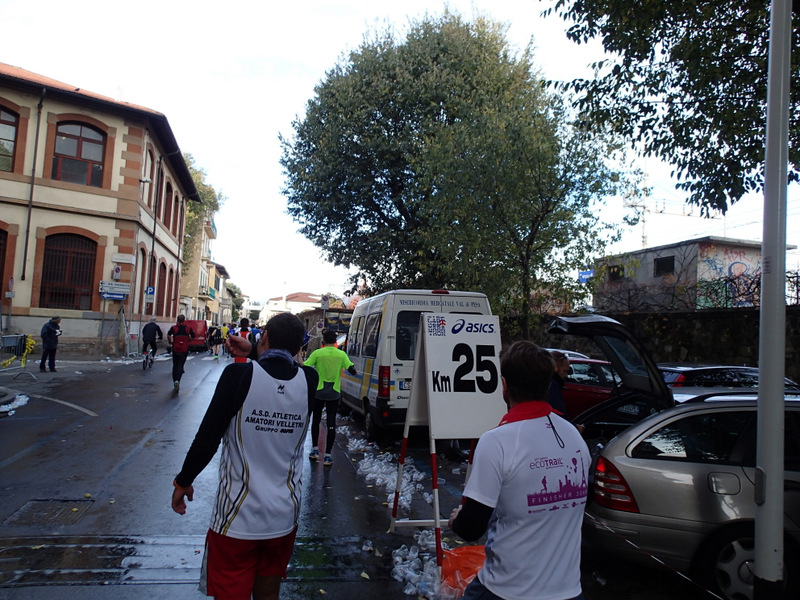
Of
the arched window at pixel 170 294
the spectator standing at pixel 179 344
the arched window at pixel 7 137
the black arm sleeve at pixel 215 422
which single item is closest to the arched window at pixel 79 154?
the arched window at pixel 7 137

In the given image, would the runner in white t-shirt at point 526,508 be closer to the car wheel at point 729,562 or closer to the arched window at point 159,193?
the car wheel at point 729,562

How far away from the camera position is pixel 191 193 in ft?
127

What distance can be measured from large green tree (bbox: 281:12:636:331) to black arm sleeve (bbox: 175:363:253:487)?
1060cm

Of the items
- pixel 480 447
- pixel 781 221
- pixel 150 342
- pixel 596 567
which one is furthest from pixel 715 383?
pixel 150 342

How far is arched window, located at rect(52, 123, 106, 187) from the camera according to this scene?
23.9 m

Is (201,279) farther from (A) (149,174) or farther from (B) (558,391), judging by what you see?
(B) (558,391)

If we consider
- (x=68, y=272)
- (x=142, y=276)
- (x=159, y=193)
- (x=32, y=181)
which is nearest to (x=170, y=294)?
(x=159, y=193)

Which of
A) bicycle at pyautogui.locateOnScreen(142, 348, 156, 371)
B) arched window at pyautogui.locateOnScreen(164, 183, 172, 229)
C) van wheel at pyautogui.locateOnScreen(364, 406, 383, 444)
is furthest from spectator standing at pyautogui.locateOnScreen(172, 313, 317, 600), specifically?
arched window at pyautogui.locateOnScreen(164, 183, 172, 229)

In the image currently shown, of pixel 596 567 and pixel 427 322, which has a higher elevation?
pixel 427 322

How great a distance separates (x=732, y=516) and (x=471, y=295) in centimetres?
537

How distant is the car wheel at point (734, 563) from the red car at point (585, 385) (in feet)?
20.2

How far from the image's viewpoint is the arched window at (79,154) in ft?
78.5

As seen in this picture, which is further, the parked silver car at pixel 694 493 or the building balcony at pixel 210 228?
the building balcony at pixel 210 228

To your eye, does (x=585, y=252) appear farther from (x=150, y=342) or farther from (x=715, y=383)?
(x=150, y=342)
